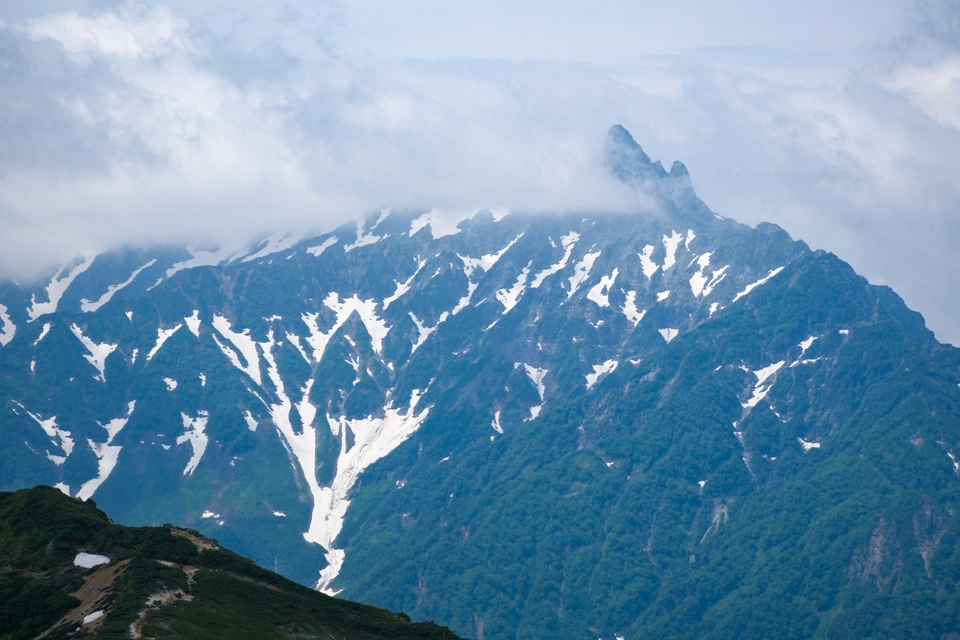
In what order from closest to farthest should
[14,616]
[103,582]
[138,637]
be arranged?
[138,637] < [14,616] < [103,582]

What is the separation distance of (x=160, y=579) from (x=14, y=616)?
74.4 feet

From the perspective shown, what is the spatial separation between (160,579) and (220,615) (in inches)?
479

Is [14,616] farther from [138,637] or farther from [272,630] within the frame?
[272,630]

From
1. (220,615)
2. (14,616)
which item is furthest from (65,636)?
(220,615)

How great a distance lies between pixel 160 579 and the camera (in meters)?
194

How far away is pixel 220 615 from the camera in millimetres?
190750

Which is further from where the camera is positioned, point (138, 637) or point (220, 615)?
point (220, 615)

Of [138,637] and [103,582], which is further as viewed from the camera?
[103,582]

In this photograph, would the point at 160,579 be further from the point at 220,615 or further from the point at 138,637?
the point at 138,637

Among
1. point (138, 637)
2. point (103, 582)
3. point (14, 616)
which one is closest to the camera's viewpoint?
point (138, 637)

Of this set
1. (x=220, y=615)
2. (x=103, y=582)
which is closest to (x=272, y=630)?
(x=220, y=615)

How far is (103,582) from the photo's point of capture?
640ft

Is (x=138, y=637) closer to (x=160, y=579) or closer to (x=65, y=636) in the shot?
(x=65, y=636)

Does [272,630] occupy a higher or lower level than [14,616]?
lower
